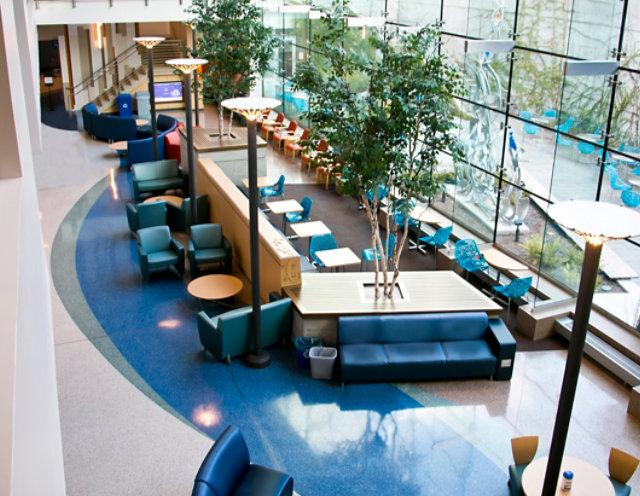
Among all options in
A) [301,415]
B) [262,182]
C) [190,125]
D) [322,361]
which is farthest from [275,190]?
[301,415]

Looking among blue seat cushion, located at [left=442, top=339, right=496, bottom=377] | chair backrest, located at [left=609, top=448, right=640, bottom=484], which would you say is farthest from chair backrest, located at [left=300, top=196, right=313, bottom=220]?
chair backrest, located at [left=609, top=448, right=640, bottom=484]

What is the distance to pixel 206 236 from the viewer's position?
39.1 feet

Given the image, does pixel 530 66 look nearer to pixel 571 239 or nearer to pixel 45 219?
pixel 571 239

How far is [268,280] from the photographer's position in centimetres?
1046

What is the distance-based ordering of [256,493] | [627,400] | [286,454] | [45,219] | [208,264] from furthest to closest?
[45,219]
[208,264]
[627,400]
[286,454]
[256,493]

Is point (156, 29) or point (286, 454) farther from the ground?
point (156, 29)

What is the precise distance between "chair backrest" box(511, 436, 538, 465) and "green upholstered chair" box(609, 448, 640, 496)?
0.76m

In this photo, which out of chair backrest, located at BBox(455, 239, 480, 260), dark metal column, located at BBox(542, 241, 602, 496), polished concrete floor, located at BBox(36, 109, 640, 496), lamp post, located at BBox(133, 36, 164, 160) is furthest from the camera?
lamp post, located at BBox(133, 36, 164, 160)

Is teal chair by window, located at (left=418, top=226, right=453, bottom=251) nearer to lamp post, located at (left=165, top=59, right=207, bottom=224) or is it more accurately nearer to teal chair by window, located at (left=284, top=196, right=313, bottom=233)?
teal chair by window, located at (left=284, top=196, right=313, bottom=233)

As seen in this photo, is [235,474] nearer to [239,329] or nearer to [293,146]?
[239,329]

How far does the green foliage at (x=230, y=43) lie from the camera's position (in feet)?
51.1

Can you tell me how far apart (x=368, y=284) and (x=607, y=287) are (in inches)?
141

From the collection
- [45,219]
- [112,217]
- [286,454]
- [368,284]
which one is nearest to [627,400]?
[368,284]

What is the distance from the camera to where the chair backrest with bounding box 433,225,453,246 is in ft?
41.3
